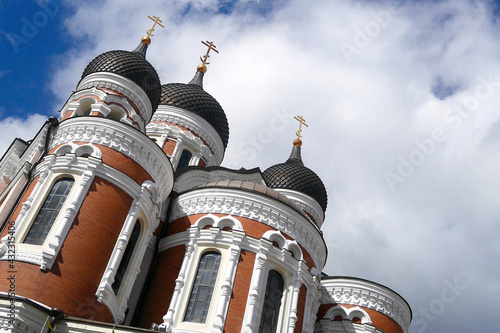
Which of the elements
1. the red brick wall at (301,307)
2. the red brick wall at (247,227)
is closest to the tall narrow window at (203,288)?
the red brick wall at (247,227)

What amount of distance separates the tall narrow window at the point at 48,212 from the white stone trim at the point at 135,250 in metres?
1.44

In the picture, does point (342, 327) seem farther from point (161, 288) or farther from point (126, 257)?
point (126, 257)

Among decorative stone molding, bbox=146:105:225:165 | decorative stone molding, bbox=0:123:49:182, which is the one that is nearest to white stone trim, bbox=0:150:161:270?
decorative stone molding, bbox=0:123:49:182

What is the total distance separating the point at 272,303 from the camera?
12.2m

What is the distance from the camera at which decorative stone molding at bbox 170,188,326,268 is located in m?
13.2

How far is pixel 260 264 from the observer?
482 inches

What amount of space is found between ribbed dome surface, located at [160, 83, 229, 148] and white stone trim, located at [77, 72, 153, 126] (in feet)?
14.2

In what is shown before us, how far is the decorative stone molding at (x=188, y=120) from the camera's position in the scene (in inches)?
787

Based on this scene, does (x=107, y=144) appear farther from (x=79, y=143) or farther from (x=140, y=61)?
(x=140, y=61)

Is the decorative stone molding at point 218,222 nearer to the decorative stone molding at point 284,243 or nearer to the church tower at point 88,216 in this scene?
the decorative stone molding at point 284,243

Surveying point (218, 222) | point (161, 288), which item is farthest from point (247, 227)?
point (161, 288)

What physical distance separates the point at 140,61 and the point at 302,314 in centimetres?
938

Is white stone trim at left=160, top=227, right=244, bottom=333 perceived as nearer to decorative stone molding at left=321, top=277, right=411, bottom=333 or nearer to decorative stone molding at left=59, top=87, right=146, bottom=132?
decorative stone molding at left=59, top=87, right=146, bottom=132

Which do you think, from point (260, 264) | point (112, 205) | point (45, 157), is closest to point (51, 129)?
point (45, 157)
